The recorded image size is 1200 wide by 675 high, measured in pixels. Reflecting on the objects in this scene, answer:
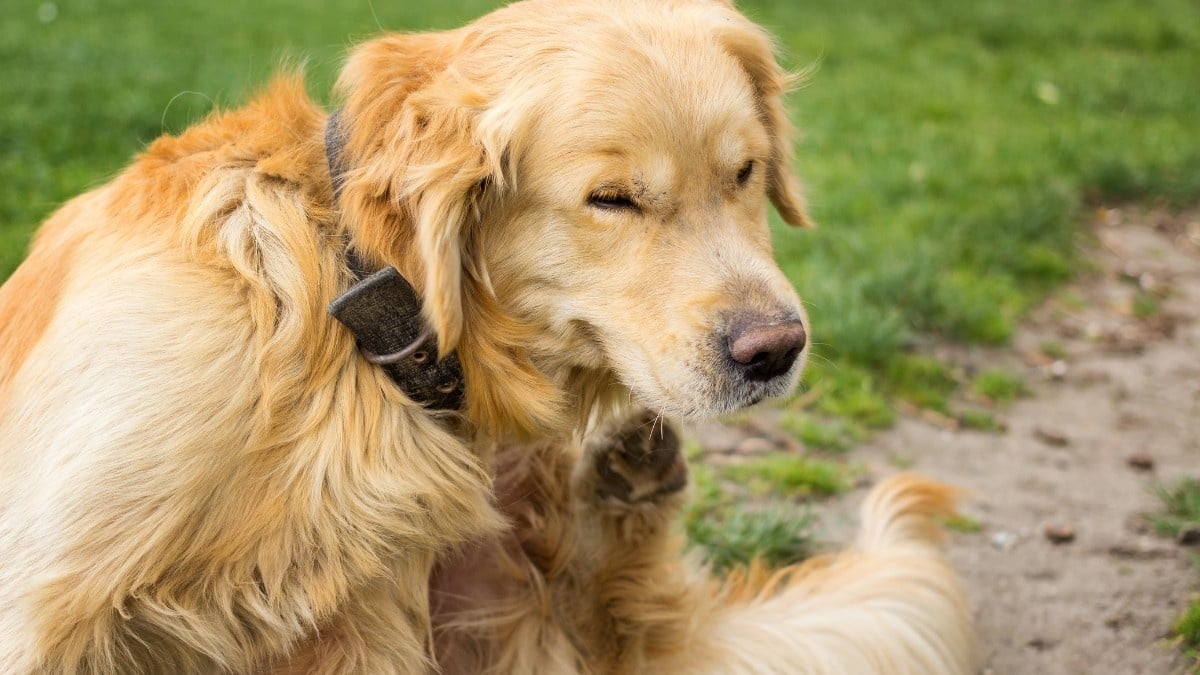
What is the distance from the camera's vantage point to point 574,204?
2.42 metres

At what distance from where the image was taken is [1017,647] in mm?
3301

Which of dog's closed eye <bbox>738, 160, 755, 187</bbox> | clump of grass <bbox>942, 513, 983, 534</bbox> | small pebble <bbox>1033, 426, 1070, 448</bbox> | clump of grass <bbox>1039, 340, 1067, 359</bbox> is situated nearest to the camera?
dog's closed eye <bbox>738, 160, 755, 187</bbox>

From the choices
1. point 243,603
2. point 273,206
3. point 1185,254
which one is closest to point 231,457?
point 243,603

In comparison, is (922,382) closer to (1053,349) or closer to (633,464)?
(1053,349)

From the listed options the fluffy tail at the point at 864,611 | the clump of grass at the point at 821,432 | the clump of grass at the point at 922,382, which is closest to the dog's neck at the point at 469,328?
the fluffy tail at the point at 864,611

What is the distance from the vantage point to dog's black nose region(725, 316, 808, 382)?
2.37 metres

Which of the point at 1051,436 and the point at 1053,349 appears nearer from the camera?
the point at 1051,436

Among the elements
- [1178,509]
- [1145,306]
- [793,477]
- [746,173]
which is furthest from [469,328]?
[1145,306]

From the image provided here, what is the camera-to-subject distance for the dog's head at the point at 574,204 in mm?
2355

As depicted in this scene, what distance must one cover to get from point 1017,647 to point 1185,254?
3.63m

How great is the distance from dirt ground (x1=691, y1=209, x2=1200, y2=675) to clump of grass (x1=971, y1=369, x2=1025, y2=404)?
2.3 inches

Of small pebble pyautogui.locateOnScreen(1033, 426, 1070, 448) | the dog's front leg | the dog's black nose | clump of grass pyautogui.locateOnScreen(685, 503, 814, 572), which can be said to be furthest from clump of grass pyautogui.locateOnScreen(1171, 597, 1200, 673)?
the dog's front leg

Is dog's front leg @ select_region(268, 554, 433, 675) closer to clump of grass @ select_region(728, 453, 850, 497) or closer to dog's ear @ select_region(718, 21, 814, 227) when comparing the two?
dog's ear @ select_region(718, 21, 814, 227)

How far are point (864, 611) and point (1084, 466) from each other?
1659 mm
